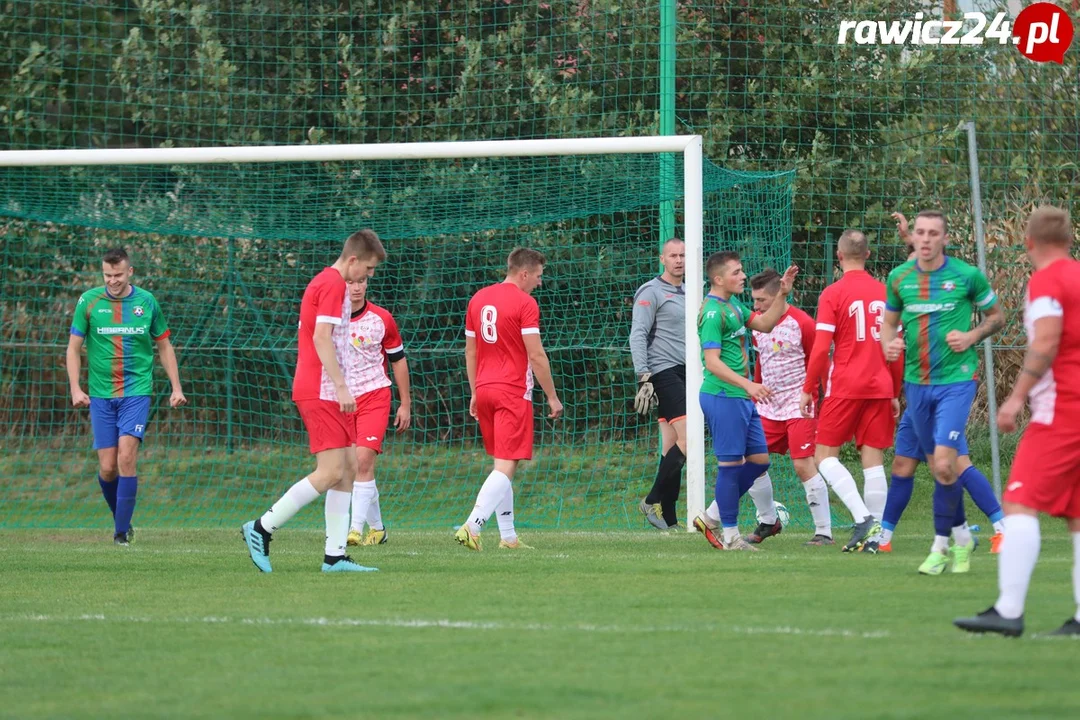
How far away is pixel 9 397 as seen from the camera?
15.7 meters

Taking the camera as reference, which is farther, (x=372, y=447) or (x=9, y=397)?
(x=9, y=397)

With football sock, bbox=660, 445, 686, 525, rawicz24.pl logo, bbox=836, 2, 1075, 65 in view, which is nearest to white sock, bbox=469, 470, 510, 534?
football sock, bbox=660, 445, 686, 525

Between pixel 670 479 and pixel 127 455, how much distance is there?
4.26 m

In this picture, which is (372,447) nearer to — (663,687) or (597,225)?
(597,225)

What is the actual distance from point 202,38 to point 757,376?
349 inches

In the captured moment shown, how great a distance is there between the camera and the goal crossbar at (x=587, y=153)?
10938 millimetres

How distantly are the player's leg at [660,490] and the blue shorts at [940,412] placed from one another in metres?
3.69

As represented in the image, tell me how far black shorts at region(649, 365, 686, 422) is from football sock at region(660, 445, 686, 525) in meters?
0.28

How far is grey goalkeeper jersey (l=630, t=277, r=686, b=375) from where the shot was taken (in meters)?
11.6

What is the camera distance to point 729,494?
920 centimetres

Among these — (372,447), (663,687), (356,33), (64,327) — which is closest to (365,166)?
(356,33)

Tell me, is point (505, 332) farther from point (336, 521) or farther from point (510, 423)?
point (336, 521)

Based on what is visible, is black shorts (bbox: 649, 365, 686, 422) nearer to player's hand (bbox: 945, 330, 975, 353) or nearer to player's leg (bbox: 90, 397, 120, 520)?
player's hand (bbox: 945, 330, 975, 353)

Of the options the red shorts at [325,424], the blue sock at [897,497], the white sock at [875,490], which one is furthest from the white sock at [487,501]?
the blue sock at [897,497]
